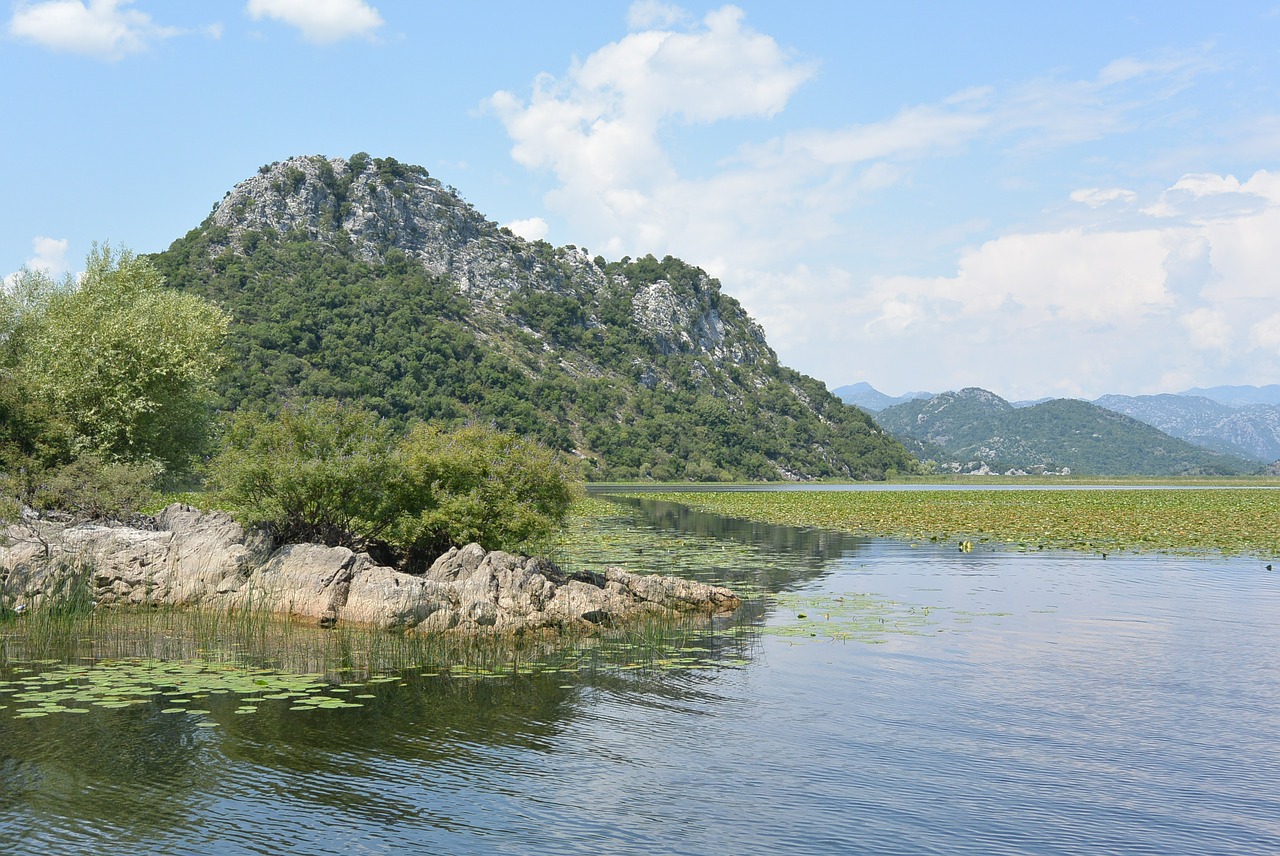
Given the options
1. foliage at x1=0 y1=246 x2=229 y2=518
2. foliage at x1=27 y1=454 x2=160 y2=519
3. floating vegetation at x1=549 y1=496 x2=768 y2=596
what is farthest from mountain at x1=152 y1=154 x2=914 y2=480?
foliage at x1=27 y1=454 x2=160 y2=519

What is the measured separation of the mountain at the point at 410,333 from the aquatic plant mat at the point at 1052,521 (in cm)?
6692

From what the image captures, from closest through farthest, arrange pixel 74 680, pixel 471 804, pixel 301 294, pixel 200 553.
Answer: pixel 471 804, pixel 74 680, pixel 200 553, pixel 301 294

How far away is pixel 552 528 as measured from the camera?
2792cm

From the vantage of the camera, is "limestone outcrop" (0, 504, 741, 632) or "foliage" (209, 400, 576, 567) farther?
"foliage" (209, 400, 576, 567)

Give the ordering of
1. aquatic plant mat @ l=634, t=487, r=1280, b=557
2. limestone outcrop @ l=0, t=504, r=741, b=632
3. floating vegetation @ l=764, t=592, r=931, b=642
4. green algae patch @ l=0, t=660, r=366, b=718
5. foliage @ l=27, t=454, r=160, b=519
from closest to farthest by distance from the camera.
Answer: green algae patch @ l=0, t=660, r=366, b=718 → floating vegetation @ l=764, t=592, r=931, b=642 → limestone outcrop @ l=0, t=504, r=741, b=632 → foliage @ l=27, t=454, r=160, b=519 → aquatic plant mat @ l=634, t=487, r=1280, b=557

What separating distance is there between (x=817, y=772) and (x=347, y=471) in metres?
17.4

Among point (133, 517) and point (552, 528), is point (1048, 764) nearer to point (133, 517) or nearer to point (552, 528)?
point (552, 528)

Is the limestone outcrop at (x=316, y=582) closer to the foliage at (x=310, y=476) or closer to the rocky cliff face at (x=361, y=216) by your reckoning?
the foliage at (x=310, y=476)


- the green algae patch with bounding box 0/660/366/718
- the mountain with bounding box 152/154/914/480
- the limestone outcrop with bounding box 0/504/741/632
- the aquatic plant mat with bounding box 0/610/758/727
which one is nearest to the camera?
the green algae patch with bounding box 0/660/366/718

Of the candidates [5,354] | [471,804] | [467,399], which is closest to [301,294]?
[467,399]

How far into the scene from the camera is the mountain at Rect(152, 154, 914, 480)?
13000cm

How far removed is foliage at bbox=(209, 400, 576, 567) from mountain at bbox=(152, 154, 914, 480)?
8634 cm

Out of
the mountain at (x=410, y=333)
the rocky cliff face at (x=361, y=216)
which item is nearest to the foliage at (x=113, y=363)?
the mountain at (x=410, y=333)

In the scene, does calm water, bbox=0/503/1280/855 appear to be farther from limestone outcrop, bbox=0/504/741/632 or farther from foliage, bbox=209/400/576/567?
foliage, bbox=209/400/576/567
